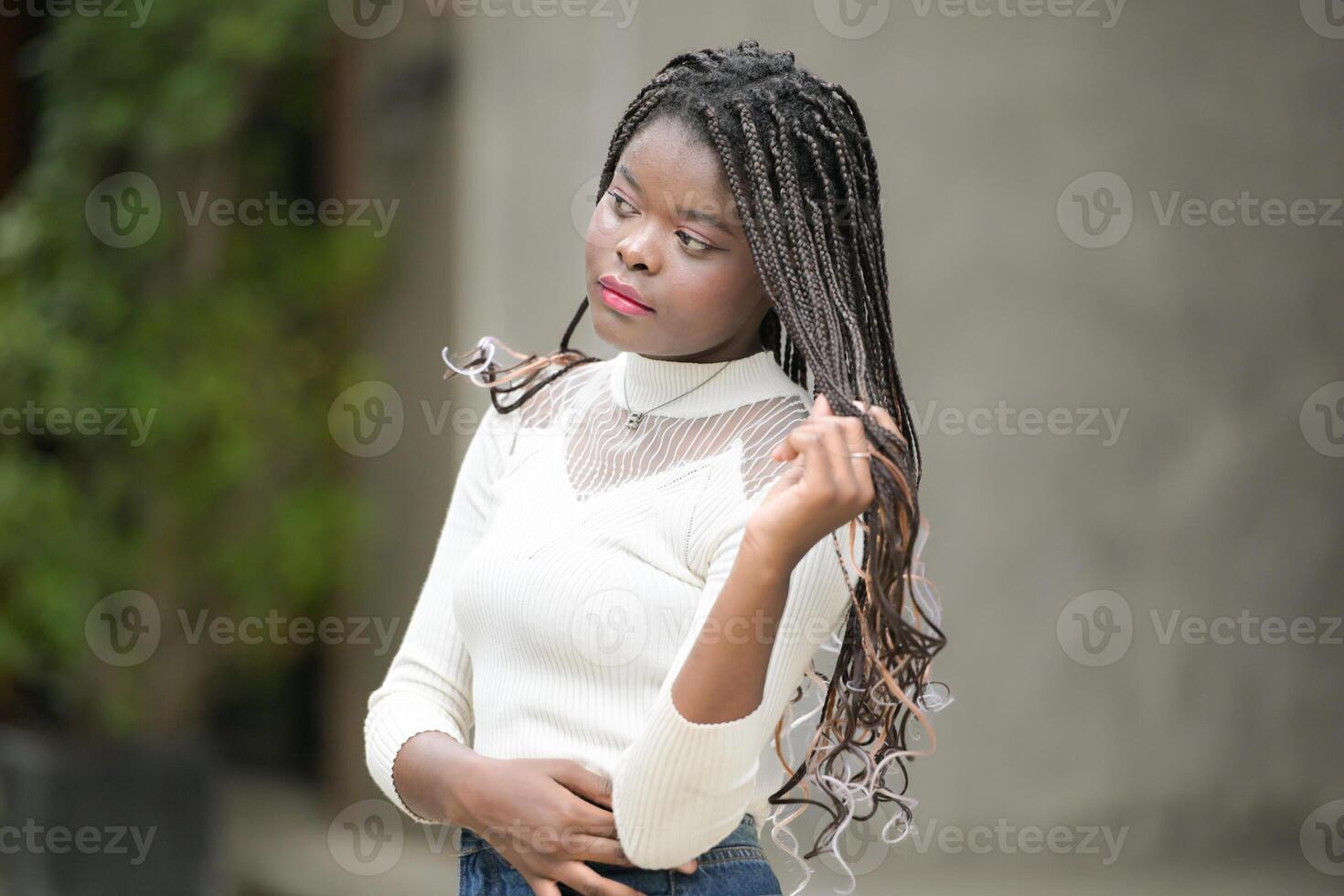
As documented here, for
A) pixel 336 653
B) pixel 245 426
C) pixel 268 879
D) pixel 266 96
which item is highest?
pixel 266 96

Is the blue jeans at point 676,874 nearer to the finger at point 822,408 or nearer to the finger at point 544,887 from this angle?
the finger at point 544,887

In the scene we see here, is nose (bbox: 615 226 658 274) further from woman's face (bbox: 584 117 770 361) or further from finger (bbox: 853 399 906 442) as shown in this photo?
finger (bbox: 853 399 906 442)

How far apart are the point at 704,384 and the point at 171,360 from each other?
3.60 metres

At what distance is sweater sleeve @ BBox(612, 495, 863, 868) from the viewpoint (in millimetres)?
1440

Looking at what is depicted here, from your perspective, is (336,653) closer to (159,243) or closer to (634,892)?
(159,243)

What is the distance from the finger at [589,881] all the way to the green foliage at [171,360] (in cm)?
349

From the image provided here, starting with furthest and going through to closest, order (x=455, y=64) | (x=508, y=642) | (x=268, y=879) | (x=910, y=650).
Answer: (x=268, y=879), (x=455, y=64), (x=508, y=642), (x=910, y=650)

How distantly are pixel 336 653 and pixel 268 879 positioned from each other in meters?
0.80

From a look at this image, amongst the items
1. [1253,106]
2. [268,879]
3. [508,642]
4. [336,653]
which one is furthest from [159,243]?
[508,642]

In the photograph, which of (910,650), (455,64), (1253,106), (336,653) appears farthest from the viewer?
(336,653)

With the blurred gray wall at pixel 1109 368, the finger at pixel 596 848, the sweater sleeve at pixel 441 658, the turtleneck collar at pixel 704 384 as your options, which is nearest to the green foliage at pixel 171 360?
the blurred gray wall at pixel 1109 368

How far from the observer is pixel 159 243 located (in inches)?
194

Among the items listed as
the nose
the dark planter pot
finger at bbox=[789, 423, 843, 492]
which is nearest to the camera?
finger at bbox=[789, 423, 843, 492]

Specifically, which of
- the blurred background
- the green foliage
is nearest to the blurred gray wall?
the blurred background
